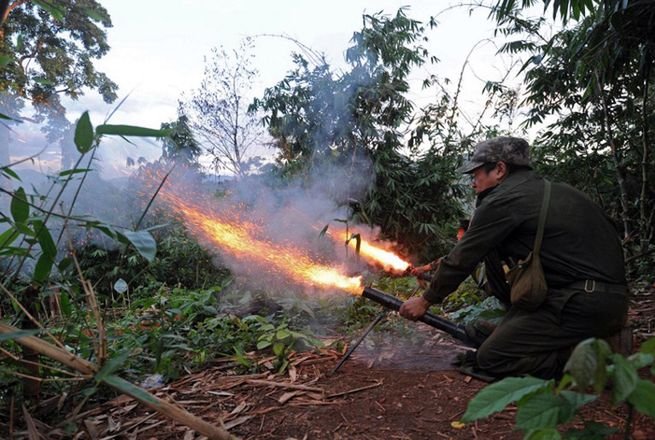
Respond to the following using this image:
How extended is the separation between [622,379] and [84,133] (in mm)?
1960

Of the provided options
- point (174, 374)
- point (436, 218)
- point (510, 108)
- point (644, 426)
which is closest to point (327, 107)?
point (436, 218)

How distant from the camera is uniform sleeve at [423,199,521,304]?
2.77 m


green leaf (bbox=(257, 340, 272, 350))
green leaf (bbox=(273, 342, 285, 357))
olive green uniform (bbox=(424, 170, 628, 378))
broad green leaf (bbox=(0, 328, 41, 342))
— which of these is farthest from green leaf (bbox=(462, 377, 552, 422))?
green leaf (bbox=(257, 340, 272, 350))

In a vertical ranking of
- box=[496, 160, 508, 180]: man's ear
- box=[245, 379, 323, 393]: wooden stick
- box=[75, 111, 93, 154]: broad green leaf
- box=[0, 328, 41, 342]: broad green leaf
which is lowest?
box=[245, 379, 323, 393]: wooden stick

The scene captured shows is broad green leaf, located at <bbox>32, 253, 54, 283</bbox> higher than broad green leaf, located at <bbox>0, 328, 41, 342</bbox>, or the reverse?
broad green leaf, located at <bbox>32, 253, 54, 283</bbox>

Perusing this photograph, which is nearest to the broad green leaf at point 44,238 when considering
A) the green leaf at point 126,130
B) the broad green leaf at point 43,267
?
the broad green leaf at point 43,267

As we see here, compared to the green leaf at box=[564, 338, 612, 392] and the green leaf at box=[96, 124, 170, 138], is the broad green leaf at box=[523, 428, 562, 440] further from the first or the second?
the green leaf at box=[96, 124, 170, 138]

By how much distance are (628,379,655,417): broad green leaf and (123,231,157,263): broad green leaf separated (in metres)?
1.42

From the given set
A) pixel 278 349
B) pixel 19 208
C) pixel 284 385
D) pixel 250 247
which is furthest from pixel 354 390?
pixel 250 247

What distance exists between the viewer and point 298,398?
261cm

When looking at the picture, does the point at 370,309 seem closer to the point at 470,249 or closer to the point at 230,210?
the point at 470,249

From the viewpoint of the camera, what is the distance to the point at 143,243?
1.49 metres

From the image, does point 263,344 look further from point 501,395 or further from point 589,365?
point 589,365

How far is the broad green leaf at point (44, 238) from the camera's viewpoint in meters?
1.79
